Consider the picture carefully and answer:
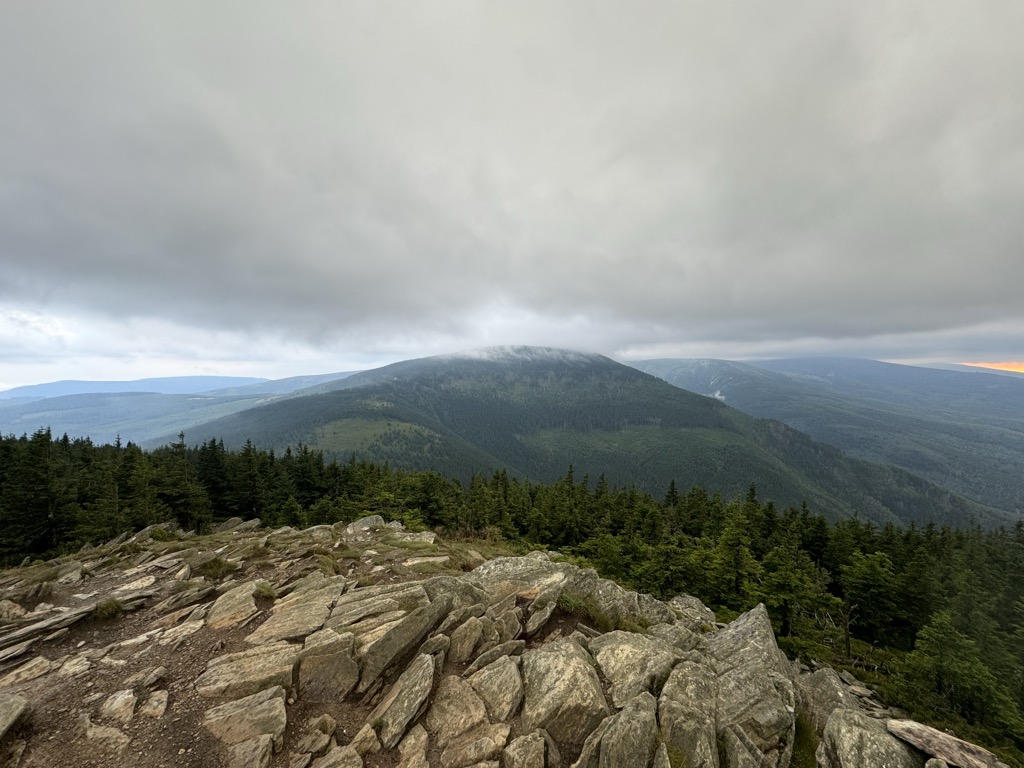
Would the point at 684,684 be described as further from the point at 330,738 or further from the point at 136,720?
the point at 136,720

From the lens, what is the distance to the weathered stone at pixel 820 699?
651 inches

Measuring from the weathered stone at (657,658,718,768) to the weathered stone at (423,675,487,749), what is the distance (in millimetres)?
6445

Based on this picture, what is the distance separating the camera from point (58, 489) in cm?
4625

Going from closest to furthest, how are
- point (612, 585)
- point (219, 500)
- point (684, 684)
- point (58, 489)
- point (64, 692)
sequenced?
1. point (64, 692)
2. point (684, 684)
3. point (612, 585)
4. point (58, 489)
5. point (219, 500)

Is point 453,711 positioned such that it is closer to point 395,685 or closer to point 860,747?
point 395,685

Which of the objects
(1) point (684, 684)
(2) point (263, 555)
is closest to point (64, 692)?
(2) point (263, 555)

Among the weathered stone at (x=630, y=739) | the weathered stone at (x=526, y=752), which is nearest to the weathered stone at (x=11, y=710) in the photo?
the weathered stone at (x=526, y=752)

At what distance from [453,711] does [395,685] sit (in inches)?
96.9

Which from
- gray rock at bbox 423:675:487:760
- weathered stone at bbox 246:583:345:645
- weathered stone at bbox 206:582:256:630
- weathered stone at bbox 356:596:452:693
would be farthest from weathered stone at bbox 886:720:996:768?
weathered stone at bbox 206:582:256:630

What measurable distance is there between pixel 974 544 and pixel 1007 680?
44386mm

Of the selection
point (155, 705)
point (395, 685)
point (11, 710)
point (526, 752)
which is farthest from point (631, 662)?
point (11, 710)

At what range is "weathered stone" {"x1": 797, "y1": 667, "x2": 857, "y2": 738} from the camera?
16547mm

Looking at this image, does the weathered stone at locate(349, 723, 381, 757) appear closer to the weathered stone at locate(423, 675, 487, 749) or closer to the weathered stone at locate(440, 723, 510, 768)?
the weathered stone at locate(423, 675, 487, 749)

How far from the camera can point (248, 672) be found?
47.7 ft
